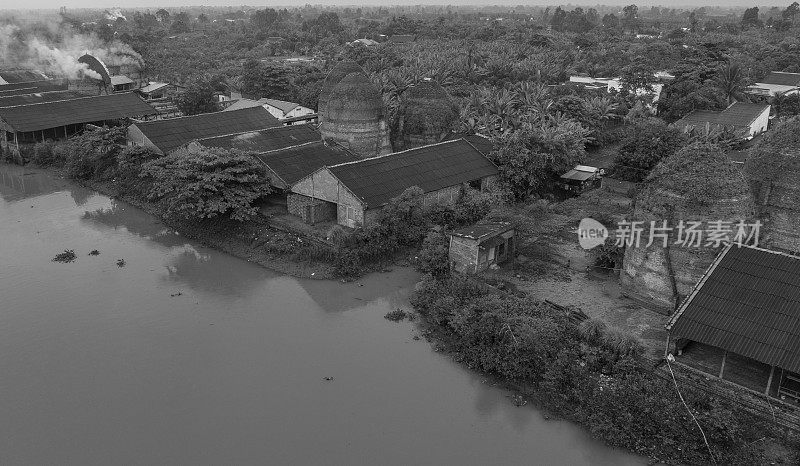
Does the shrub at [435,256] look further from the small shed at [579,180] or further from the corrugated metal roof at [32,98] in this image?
the corrugated metal roof at [32,98]

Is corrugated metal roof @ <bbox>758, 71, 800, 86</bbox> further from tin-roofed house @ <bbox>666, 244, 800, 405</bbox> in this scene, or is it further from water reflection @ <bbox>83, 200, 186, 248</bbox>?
water reflection @ <bbox>83, 200, 186, 248</bbox>

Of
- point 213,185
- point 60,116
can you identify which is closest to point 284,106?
point 60,116

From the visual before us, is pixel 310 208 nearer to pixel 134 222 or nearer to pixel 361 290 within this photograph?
pixel 361 290

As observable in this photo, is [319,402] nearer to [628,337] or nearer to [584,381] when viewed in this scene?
[584,381]

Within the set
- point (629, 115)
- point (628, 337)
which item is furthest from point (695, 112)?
point (628, 337)

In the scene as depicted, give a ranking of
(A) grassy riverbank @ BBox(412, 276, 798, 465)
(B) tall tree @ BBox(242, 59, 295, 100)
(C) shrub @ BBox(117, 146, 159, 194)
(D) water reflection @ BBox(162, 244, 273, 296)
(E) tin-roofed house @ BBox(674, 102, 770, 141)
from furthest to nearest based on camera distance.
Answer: (B) tall tree @ BBox(242, 59, 295, 100) → (E) tin-roofed house @ BBox(674, 102, 770, 141) → (C) shrub @ BBox(117, 146, 159, 194) → (D) water reflection @ BBox(162, 244, 273, 296) → (A) grassy riverbank @ BBox(412, 276, 798, 465)

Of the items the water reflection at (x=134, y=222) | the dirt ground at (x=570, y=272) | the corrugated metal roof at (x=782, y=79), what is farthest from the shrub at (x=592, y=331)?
the corrugated metal roof at (x=782, y=79)

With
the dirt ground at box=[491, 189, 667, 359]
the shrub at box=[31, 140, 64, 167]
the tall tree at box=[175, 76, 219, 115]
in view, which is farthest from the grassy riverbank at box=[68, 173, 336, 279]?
the tall tree at box=[175, 76, 219, 115]
